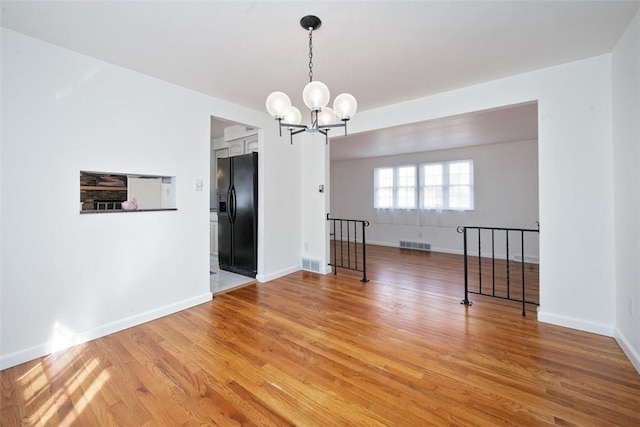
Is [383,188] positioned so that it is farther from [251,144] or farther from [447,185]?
[251,144]

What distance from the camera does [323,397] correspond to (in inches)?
68.5

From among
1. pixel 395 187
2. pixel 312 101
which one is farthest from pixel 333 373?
pixel 395 187

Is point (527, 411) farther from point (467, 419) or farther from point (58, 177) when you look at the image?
point (58, 177)

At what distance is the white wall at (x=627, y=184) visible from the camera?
2.02 metres

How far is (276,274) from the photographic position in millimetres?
4328

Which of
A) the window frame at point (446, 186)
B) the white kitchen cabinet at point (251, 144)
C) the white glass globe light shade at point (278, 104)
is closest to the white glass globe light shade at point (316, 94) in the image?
the white glass globe light shade at point (278, 104)

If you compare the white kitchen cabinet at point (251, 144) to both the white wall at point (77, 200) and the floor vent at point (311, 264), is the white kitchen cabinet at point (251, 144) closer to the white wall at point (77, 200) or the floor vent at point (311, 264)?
the white wall at point (77, 200)

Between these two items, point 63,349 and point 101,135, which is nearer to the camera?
point 63,349

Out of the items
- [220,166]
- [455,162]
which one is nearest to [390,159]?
[455,162]

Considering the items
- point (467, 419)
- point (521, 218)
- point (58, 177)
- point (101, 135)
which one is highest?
point (101, 135)

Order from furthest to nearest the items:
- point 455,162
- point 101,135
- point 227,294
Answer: point 455,162 → point 227,294 → point 101,135

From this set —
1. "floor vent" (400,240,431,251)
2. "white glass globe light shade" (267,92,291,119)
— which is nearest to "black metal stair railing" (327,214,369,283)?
"floor vent" (400,240,431,251)

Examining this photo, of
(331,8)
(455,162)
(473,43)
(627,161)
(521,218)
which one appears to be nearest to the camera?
(331,8)

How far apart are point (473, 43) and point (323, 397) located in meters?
2.96
